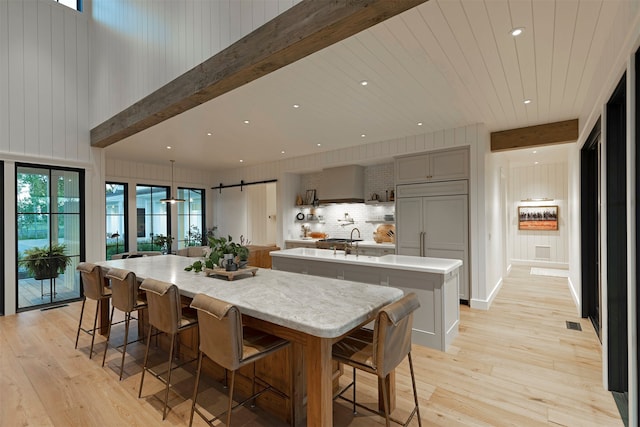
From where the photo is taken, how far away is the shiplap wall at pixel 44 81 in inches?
A: 171

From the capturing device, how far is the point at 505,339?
347 cm

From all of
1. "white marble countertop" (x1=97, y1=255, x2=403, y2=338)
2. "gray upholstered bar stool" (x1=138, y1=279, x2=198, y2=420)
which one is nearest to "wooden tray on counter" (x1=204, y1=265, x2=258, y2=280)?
"white marble countertop" (x1=97, y1=255, x2=403, y2=338)

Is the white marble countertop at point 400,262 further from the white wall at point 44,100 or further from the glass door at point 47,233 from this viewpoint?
the white wall at point 44,100

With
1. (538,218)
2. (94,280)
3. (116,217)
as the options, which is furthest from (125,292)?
(538,218)

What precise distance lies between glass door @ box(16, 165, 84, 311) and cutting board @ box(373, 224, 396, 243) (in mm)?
5194

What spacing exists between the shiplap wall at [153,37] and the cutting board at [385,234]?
14.4ft

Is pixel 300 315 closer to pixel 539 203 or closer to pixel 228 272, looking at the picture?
pixel 228 272

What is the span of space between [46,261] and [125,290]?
3302 millimetres

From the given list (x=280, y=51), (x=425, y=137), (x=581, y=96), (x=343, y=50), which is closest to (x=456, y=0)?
(x=343, y=50)

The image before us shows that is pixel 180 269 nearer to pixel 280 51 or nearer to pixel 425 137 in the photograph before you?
pixel 280 51

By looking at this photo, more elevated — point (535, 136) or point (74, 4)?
point (74, 4)

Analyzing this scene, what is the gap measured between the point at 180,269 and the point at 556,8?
370 cm

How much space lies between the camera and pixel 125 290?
2.63 m

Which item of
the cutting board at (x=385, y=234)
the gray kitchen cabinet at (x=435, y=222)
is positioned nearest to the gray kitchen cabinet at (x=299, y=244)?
the cutting board at (x=385, y=234)
